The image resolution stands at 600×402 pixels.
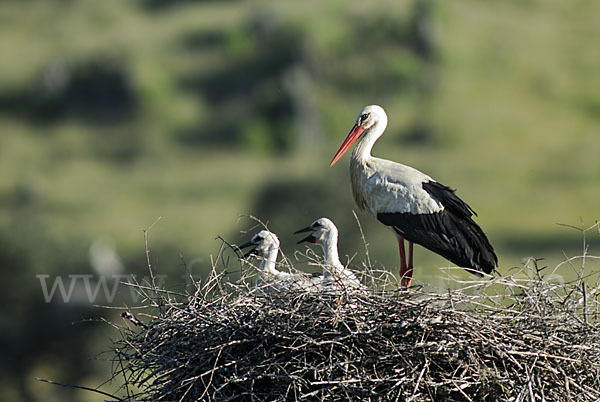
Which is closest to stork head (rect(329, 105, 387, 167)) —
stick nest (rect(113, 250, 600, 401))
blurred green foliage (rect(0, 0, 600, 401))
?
stick nest (rect(113, 250, 600, 401))

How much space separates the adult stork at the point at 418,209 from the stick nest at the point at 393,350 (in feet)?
5.21

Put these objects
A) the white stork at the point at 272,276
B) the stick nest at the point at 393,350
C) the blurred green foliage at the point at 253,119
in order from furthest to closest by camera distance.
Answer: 1. the blurred green foliage at the point at 253,119
2. the white stork at the point at 272,276
3. the stick nest at the point at 393,350

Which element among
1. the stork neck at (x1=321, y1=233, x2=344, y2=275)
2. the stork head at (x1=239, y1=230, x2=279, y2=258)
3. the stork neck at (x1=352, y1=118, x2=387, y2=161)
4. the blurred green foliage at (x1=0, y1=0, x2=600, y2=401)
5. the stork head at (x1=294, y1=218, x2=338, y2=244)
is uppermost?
the stork neck at (x1=352, y1=118, x2=387, y2=161)

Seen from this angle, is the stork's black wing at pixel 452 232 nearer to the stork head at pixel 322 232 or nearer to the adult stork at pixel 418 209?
the adult stork at pixel 418 209

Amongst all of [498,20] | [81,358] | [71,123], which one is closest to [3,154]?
[71,123]

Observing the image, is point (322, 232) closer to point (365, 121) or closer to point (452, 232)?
point (452, 232)

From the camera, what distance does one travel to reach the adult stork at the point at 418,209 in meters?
7.04

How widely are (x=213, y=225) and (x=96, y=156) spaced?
823cm

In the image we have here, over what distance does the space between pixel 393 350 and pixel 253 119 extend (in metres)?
31.9

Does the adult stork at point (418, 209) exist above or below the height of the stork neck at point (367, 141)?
below

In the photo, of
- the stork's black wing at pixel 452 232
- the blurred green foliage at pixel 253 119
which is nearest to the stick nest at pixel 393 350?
the stork's black wing at pixel 452 232

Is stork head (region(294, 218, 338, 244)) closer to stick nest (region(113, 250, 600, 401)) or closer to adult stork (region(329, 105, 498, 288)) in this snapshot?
adult stork (region(329, 105, 498, 288))

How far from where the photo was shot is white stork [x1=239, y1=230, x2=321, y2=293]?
565 centimetres

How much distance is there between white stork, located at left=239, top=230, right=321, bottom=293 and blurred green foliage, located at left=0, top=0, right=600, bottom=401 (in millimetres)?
14048
